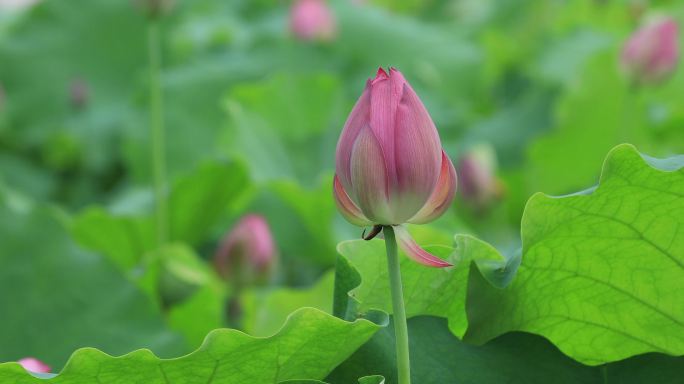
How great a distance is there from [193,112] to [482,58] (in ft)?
1.88

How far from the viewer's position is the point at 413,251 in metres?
0.58

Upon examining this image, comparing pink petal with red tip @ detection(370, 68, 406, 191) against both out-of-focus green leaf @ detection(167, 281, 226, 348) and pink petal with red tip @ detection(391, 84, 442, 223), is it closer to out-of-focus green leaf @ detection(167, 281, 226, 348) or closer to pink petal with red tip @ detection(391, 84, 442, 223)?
pink petal with red tip @ detection(391, 84, 442, 223)

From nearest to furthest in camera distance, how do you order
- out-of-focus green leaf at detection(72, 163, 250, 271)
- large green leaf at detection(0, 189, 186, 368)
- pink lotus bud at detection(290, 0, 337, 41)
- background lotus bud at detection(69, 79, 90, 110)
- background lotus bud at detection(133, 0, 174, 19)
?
large green leaf at detection(0, 189, 186, 368), background lotus bud at detection(133, 0, 174, 19), out-of-focus green leaf at detection(72, 163, 250, 271), pink lotus bud at detection(290, 0, 337, 41), background lotus bud at detection(69, 79, 90, 110)

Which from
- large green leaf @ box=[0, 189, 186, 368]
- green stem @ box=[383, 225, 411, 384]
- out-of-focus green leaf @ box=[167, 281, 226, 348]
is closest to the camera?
green stem @ box=[383, 225, 411, 384]

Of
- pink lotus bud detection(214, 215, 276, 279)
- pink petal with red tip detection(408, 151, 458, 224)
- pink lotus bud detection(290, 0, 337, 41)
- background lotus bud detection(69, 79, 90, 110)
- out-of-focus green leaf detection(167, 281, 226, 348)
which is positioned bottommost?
pink petal with red tip detection(408, 151, 458, 224)

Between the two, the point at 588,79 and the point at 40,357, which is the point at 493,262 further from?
the point at 588,79

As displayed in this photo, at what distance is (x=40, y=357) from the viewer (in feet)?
3.55

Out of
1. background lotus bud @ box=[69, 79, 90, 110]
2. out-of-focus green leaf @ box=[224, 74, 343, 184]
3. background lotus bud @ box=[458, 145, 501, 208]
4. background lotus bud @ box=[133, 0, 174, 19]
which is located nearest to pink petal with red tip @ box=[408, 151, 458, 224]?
background lotus bud @ box=[133, 0, 174, 19]

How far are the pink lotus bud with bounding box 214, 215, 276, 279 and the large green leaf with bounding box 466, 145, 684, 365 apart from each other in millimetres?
641

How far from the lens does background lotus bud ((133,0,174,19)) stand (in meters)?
1.41

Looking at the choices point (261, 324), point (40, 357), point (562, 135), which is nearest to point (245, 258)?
point (261, 324)

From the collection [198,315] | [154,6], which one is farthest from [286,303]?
[154,6]

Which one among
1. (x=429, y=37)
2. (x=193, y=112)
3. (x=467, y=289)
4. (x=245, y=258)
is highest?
(x=429, y=37)

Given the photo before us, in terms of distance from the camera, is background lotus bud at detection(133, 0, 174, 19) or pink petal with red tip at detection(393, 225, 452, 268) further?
background lotus bud at detection(133, 0, 174, 19)
